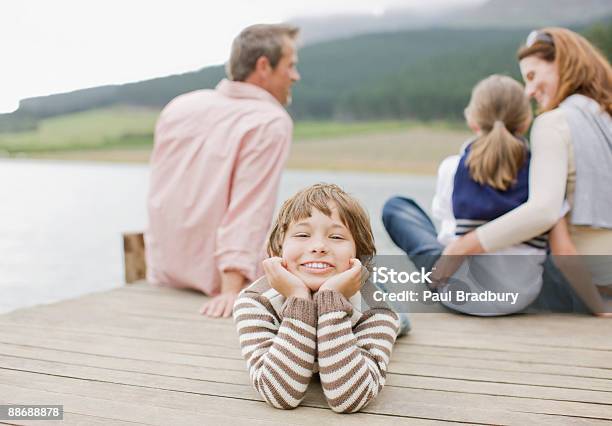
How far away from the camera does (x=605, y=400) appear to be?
1.66m

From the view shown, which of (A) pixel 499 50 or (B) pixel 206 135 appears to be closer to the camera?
(B) pixel 206 135

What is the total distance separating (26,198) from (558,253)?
17241mm

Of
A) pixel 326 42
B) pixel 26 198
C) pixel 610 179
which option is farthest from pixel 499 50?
pixel 610 179

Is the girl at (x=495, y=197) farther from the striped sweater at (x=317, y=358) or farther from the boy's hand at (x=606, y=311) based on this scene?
the striped sweater at (x=317, y=358)

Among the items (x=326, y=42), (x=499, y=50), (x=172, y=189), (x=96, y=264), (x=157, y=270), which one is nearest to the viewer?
(x=172, y=189)

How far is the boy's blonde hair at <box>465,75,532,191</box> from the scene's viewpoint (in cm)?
262

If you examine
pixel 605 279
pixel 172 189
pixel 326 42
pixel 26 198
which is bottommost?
pixel 26 198

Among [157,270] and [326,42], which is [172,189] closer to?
[157,270]

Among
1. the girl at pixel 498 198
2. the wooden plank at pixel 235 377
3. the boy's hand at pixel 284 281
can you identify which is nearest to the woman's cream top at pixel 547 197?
the girl at pixel 498 198

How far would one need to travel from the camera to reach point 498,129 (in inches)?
104

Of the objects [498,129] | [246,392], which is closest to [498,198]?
[498,129]

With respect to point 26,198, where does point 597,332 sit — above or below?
above

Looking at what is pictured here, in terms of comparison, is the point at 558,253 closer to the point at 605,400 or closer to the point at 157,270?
the point at 605,400

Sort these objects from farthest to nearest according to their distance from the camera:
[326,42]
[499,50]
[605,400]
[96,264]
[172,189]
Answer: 1. [326,42]
2. [499,50]
3. [96,264]
4. [172,189]
5. [605,400]
